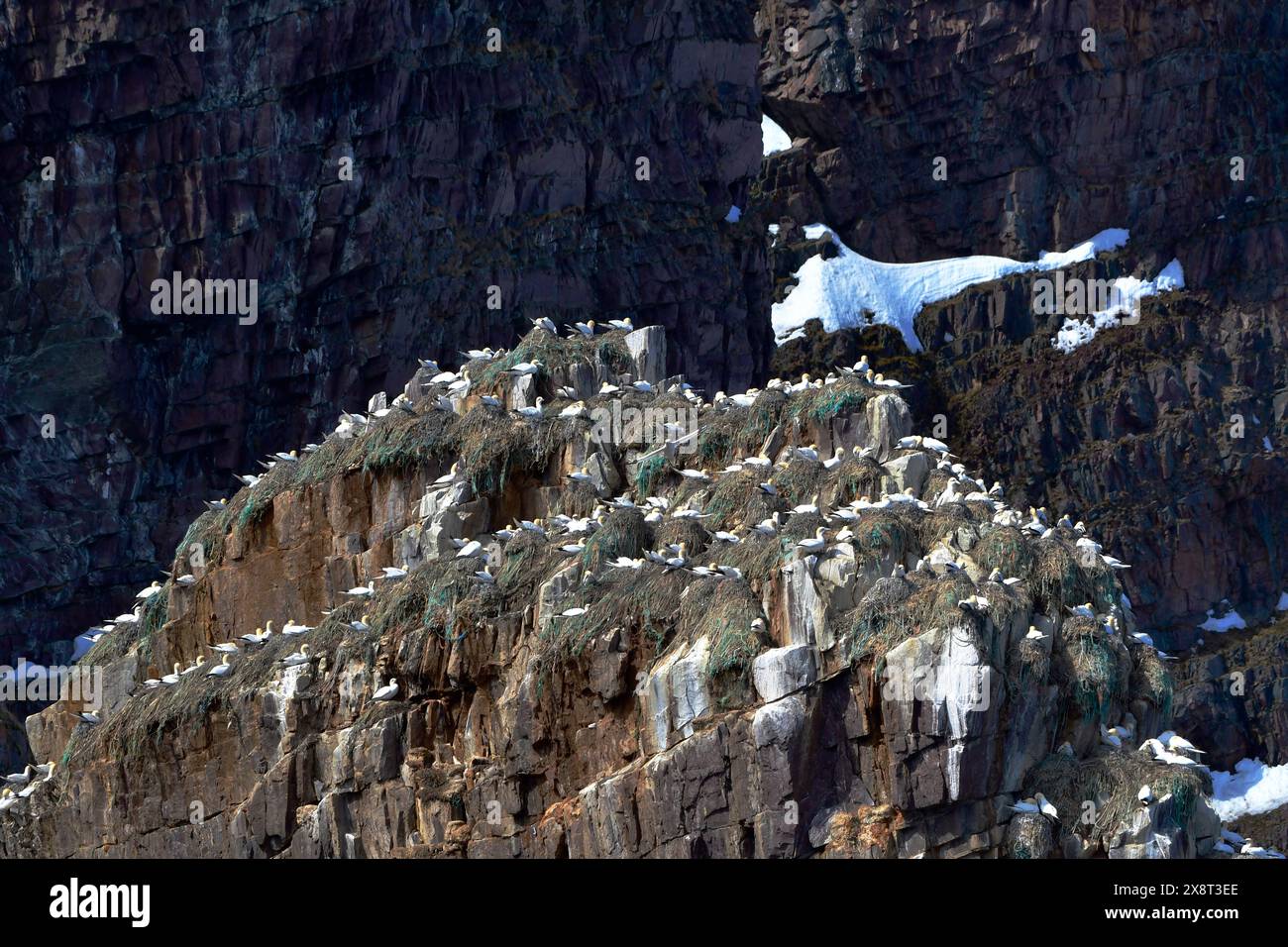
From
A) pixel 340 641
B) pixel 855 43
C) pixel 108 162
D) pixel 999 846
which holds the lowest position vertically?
pixel 999 846

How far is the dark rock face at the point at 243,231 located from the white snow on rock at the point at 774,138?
1050 inches

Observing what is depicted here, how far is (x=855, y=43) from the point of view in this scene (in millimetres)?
118250

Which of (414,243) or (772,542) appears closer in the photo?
(772,542)

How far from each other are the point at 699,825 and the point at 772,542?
3960 mm

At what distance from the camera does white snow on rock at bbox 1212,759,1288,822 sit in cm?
9625

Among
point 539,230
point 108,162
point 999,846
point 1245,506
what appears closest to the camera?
point 999,846

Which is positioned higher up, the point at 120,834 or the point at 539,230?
the point at 539,230

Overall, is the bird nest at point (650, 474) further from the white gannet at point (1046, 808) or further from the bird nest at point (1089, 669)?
A: the white gannet at point (1046, 808)

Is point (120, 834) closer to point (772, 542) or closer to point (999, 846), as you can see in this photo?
point (772, 542)

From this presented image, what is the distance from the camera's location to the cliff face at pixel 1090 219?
366 feet

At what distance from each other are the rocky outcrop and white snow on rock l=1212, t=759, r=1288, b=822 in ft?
177

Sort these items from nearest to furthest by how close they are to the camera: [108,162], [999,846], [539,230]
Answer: [999,846], [108,162], [539,230]

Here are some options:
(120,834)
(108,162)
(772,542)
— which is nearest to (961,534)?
(772,542)

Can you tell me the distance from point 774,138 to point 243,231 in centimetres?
3911
